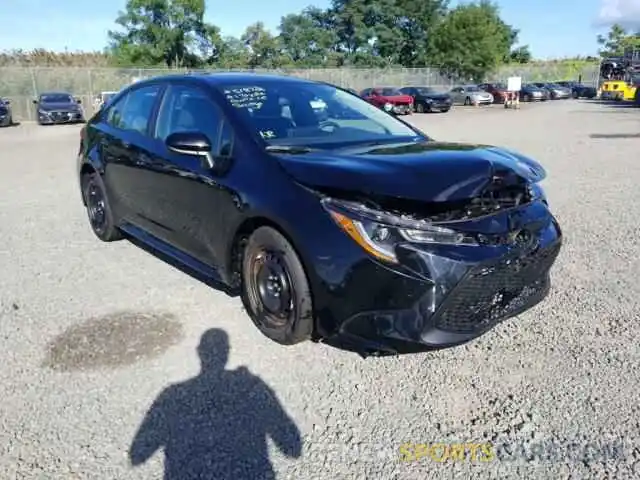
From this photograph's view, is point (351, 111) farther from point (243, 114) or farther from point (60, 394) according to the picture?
point (60, 394)

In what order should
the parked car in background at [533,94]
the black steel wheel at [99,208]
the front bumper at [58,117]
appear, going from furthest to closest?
the parked car in background at [533,94] < the front bumper at [58,117] < the black steel wheel at [99,208]

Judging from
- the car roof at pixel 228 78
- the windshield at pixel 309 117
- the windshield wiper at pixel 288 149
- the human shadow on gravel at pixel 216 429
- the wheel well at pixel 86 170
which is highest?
the car roof at pixel 228 78

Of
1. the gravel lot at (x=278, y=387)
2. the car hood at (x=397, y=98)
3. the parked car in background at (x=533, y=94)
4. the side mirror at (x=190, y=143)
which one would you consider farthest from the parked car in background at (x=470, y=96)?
the side mirror at (x=190, y=143)

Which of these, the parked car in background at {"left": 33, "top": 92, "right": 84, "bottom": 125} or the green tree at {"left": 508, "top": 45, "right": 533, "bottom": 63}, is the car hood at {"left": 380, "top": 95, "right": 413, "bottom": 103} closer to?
the parked car in background at {"left": 33, "top": 92, "right": 84, "bottom": 125}

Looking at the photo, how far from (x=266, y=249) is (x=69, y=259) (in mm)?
2622

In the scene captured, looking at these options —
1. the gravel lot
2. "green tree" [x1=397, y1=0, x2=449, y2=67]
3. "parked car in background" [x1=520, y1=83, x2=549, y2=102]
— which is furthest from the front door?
"green tree" [x1=397, y1=0, x2=449, y2=67]

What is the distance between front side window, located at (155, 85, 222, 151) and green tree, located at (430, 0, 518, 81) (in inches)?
1967

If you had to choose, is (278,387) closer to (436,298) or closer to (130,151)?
(436,298)

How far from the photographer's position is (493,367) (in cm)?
316

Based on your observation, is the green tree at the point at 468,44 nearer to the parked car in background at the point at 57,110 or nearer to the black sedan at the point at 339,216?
the parked car in background at the point at 57,110

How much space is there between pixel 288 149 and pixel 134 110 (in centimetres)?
203

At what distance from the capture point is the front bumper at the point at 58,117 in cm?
2442

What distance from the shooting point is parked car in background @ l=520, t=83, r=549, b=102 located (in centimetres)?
4150

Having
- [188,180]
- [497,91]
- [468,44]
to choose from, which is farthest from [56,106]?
[468,44]
